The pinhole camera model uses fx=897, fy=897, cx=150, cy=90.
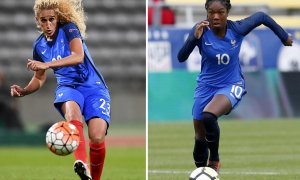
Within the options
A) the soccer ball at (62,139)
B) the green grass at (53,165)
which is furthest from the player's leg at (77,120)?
the green grass at (53,165)

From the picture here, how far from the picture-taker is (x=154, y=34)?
24.6 m

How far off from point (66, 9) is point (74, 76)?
78cm

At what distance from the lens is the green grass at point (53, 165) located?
1355 centimetres

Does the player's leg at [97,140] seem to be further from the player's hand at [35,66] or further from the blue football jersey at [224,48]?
the blue football jersey at [224,48]

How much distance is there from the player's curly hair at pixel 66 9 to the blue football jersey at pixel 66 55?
12cm

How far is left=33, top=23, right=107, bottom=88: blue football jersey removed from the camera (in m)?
10.2

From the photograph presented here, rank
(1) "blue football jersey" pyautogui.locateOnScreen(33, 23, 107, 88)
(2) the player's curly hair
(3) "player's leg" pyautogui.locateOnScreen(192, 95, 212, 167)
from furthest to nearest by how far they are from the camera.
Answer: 1. (3) "player's leg" pyautogui.locateOnScreen(192, 95, 212, 167)
2. (1) "blue football jersey" pyautogui.locateOnScreen(33, 23, 107, 88)
3. (2) the player's curly hair

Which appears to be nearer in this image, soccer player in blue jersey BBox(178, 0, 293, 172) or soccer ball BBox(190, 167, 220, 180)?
soccer ball BBox(190, 167, 220, 180)

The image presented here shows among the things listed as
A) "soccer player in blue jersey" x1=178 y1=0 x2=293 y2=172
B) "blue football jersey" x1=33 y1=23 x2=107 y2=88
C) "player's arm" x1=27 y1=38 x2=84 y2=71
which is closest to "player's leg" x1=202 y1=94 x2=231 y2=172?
"soccer player in blue jersey" x1=178 y1=0 x2=293 y2=172

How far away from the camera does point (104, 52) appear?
35.9 m

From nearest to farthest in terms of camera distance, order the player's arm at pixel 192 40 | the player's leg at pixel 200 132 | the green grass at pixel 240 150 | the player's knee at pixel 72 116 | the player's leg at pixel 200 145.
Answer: the player's knee at pixel 72 116 < the player's arm at pixel 192 40 < the player's leg at pixel 200 132 < the player's leg at pixel 200 145 < the green grass at pixel 240 150

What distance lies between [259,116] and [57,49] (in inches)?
573

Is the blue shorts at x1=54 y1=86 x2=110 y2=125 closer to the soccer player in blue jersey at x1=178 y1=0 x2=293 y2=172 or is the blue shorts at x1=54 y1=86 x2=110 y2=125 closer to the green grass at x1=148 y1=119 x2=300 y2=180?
the soccer player in blue jersey at x1=178 y1=0 x2=293 y2=172

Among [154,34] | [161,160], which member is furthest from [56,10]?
[154,34]
